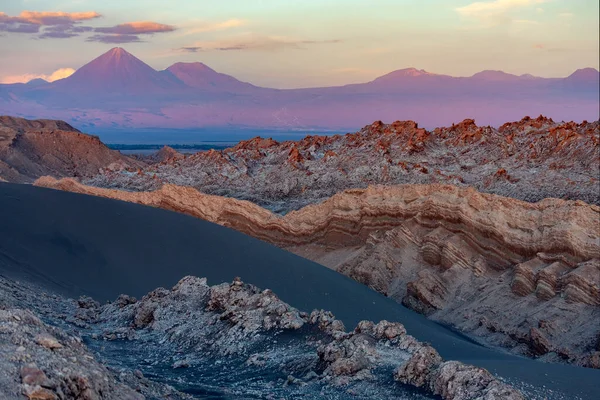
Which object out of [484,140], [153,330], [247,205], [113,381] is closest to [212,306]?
[153,330]

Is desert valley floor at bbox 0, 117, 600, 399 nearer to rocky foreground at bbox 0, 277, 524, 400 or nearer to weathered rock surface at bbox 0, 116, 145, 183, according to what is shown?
rocky foreground at bbox 0, 277, 524, 400

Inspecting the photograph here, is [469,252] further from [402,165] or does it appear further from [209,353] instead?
[209,353]

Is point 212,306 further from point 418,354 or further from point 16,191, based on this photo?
point 16,191

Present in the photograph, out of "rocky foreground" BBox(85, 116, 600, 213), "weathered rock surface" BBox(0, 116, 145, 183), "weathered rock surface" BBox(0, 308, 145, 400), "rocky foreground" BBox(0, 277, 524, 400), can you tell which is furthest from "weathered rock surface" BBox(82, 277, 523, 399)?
"weathered rock surface" BBox(0, 116, 145, 183)

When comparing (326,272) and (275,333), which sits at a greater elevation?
(275,333)

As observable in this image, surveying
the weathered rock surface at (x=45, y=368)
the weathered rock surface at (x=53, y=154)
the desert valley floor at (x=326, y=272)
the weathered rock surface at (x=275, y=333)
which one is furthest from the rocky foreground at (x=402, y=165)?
the weathered rock surface at (x=53, y=154)

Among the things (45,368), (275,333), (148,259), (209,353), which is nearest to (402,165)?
(148,259)

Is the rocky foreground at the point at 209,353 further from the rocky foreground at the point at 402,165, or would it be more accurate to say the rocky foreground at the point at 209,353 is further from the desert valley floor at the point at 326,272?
the rocky foreground at the point at 402,165
